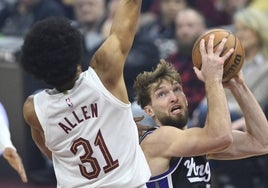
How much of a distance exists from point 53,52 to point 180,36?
512cm

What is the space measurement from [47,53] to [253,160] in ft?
14.9

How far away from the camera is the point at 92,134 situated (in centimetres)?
478

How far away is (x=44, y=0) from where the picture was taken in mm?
11234

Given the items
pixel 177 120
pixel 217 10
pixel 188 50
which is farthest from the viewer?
pixel 217 10

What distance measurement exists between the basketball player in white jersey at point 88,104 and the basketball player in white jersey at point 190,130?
225mm

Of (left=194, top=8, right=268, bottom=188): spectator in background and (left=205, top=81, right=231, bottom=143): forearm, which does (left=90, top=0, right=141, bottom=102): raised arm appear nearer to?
(left=205, top=81, right=231, bottom=143): forearm

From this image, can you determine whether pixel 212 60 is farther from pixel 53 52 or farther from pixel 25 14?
pixel 25 14

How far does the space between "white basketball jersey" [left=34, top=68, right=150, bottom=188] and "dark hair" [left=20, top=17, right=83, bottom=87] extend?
11 cm

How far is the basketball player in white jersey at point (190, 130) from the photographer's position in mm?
4867

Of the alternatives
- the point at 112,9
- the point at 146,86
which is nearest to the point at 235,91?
the point at 146,86

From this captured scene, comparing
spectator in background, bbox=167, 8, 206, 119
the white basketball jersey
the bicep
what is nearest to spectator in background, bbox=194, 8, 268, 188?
spectator in background, bbox=167, 8, 206, 119

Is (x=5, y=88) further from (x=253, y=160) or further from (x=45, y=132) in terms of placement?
(x=45, y=132)

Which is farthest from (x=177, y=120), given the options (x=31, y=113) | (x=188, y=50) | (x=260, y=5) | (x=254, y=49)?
(x=260, y=5)

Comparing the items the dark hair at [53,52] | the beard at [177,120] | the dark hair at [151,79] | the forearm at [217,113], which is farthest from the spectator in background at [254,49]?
the dark hair at [53,52]
